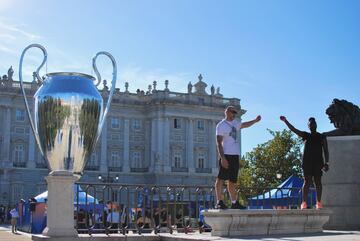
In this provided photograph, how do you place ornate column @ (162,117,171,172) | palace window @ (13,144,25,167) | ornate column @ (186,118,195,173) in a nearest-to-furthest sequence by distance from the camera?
palace window @ (13,144,25,167), ornate column @ (162,117,171,172), ornate column @ (186,118,195,173)

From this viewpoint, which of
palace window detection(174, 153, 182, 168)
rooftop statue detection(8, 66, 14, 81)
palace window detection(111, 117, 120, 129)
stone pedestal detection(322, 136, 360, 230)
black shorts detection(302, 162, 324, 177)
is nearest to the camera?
black shorts detection(302, 162, 324, 177)

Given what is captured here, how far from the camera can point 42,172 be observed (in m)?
65.8

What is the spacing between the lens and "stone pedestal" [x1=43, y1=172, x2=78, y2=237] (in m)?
8.17

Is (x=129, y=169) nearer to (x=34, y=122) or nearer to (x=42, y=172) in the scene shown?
(x=42, y=172)

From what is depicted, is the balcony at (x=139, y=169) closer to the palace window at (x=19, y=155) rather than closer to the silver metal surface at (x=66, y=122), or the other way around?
the palace window at (x=19, y=155)

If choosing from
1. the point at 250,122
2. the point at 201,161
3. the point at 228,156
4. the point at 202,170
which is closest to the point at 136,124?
the point at 201,161

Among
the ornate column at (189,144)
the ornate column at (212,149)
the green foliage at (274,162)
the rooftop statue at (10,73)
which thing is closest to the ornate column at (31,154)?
the rooftop statue at (10,73)

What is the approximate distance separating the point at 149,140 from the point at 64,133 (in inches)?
2513

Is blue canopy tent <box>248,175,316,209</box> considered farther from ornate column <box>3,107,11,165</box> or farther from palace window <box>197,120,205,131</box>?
palace window <box>197,120,205,131</box>

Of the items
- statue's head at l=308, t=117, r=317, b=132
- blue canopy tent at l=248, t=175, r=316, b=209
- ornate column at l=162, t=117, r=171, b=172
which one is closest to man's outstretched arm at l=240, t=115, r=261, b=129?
statue's head at l=308, t=117, r=317, b=132

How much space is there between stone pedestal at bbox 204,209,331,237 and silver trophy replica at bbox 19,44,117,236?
6.52 feet

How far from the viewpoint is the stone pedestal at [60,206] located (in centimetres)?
817

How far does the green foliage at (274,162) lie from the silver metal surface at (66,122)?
3544cm

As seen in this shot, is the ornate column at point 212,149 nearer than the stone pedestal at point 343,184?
No
